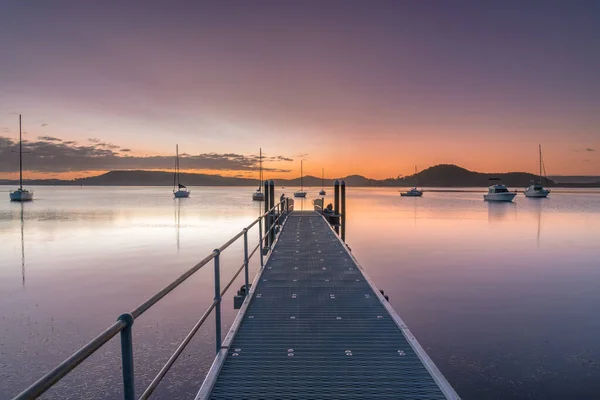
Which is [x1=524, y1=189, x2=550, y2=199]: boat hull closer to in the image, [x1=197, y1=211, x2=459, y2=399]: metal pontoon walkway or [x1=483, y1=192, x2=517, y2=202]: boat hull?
[x1=483, y1=192, x2=517, y2=202]: boat hull

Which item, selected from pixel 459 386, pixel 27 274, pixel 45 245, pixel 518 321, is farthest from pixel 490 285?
pixel 45 245

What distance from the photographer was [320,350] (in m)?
4.42

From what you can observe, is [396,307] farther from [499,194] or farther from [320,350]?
[499,194]

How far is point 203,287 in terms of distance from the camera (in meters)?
13.0

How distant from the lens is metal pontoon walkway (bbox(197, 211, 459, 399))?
3605 millimetres

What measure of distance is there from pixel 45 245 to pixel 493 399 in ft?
77.1

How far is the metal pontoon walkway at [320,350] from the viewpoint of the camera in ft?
11.8

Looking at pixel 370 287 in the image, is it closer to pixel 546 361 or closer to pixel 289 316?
pixel 289 316

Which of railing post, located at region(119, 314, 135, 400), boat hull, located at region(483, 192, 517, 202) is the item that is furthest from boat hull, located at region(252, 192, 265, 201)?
railing post, located at region(119, 314, 135, 400)

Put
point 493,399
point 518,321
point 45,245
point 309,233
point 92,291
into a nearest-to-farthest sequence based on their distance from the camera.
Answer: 1. point 493,399
2. point 518,321
3. point 92,291
4. point 309,233
5. point 45,245

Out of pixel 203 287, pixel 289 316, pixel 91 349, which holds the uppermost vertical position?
pixel 91 349

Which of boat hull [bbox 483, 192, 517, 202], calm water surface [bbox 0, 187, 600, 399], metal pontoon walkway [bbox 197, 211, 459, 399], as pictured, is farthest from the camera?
boat hull [bbox 483, 192, 517, 202]

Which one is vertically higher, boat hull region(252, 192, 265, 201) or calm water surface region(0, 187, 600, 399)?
boat hull region(252, 192, 265, 201)

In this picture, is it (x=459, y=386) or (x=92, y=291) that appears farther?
(x=92, y=291)
